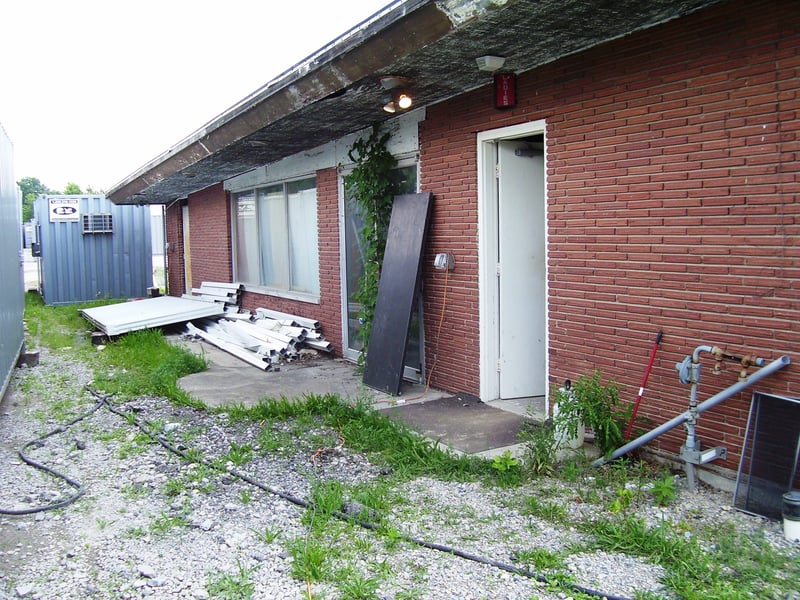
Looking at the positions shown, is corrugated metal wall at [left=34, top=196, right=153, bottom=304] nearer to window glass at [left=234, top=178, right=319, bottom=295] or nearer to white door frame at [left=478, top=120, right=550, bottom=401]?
window glass at [left=234, top=178, right=319, bottom=295]

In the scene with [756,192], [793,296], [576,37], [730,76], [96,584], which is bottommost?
[96,584]

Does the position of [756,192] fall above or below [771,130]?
below

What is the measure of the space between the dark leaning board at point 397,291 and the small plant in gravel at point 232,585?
11.8 ft

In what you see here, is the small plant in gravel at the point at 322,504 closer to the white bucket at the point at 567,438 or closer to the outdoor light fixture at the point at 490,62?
the white bucket at the point at 567,438

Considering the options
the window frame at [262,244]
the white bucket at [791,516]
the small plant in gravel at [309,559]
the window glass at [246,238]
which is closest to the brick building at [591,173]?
the white bucket at [791,516]

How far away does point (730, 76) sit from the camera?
432 cm

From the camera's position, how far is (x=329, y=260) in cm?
952

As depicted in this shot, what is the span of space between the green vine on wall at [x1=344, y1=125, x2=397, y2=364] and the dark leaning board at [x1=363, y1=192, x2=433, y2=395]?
11.3 inches

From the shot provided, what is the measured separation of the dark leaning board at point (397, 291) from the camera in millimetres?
7103

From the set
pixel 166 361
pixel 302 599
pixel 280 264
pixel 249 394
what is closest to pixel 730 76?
pixel 302 599

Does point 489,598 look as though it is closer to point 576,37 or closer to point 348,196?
point 576,37

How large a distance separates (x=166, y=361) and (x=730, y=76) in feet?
22.6

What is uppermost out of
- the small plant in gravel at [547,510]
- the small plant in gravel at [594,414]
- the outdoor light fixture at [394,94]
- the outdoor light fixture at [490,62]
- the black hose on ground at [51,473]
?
the outdoor light fixture at [490,62]

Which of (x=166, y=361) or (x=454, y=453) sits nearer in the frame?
(x=454, y=453)
